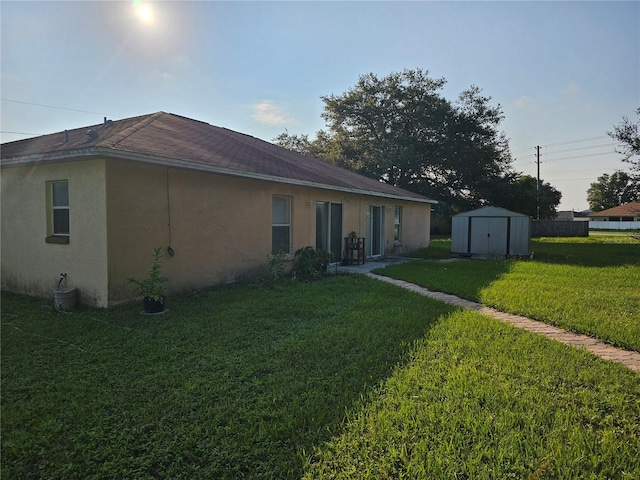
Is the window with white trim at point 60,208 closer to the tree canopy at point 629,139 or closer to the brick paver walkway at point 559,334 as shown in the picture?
the brick paver walkway at point 559,334

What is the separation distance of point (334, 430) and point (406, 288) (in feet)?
19.1

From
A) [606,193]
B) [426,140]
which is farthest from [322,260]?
[606,193]

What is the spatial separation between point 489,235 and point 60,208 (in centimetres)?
1445

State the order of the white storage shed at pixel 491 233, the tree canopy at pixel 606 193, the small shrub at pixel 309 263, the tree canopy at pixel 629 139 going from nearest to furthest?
1. the small shrub at pixel 309 263
2. the white storage shed at pixel 491 233
3. the tree canopy at pixel 629 139
4. the tree canopy at pixel 606 193

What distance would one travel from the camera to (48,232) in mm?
6906

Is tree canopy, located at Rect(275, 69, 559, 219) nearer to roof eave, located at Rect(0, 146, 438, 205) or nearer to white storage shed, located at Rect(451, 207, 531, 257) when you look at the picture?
white storage shed, located at Rect(451, 207, 531, 257)

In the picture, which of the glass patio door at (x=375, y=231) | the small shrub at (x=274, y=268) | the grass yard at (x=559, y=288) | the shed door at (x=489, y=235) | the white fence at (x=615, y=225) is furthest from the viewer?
the white fence at (x=615, y=225)

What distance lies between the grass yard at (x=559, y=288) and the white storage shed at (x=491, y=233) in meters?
1.62

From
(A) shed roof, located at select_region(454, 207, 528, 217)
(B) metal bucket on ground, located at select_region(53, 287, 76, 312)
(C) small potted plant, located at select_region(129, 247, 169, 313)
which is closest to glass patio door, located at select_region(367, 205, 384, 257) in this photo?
(A) shed roof, located at select_region(454, 207, 528, 217)

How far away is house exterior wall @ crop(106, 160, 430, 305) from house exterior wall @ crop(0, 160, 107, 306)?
0.24 metres

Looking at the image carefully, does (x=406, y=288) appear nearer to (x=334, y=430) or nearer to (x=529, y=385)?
(x=529, y=385)

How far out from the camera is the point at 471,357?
415 centimetres

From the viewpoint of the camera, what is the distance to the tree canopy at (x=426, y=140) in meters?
28.0

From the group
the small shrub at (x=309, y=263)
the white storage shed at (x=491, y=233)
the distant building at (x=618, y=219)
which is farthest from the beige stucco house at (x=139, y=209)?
the distant building at (x=618, y=219)
